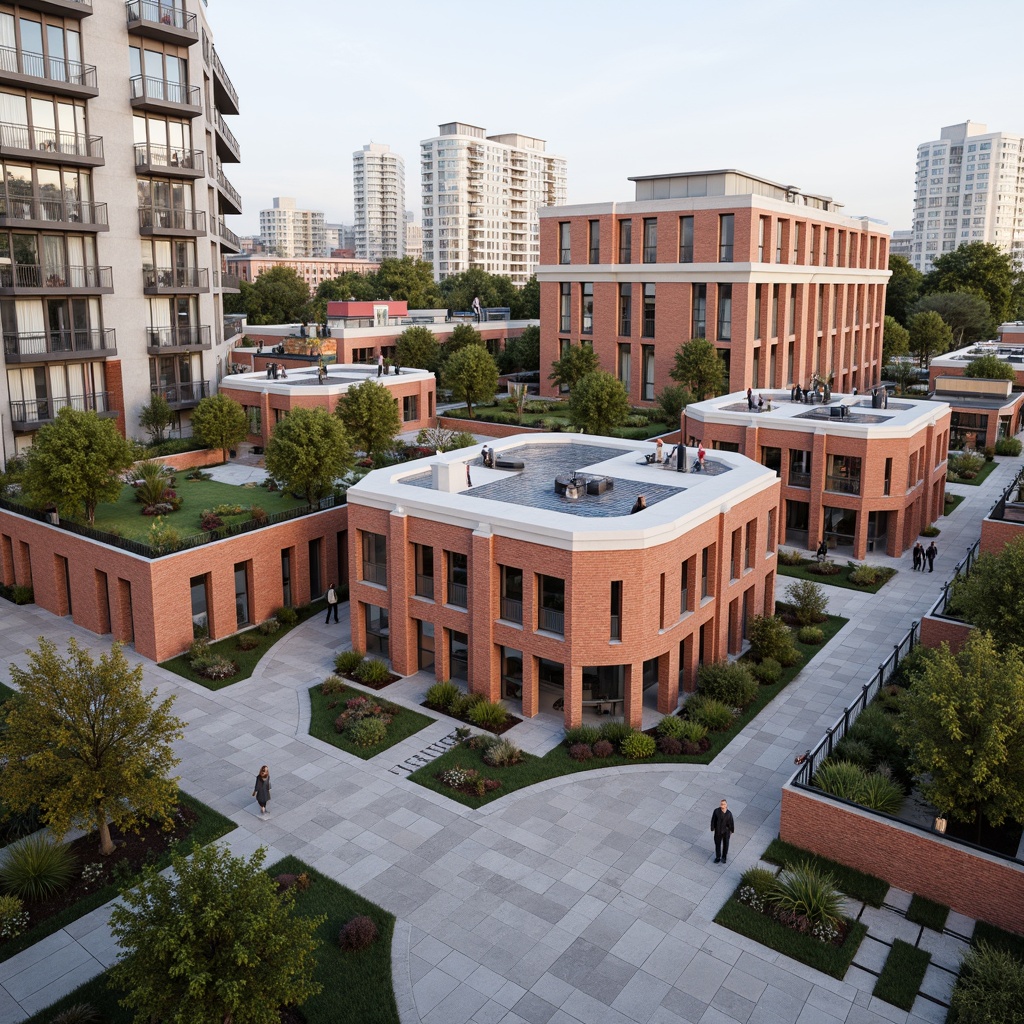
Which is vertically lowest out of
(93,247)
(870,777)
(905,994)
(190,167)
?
(905,994)

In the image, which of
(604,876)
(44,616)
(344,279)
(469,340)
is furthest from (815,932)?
(344,279)

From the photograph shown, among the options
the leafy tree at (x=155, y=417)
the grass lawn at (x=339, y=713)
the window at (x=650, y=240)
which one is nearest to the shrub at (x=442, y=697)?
the grass lawn at (x=339, y=713)

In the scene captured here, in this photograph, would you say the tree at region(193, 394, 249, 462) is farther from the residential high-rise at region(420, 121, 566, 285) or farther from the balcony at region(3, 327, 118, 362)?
the residential high-rise at region(420, 121, 566, 285)

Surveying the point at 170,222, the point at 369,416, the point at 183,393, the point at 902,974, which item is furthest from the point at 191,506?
the point at 902,974

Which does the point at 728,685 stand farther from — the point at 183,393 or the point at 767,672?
the point at 183,393

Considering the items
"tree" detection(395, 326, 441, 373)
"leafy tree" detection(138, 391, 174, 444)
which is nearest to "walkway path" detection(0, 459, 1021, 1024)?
"leafy tree" detection(138, 391, 174, 444)

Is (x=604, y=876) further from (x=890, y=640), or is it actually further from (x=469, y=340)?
(x=469, y=340)
